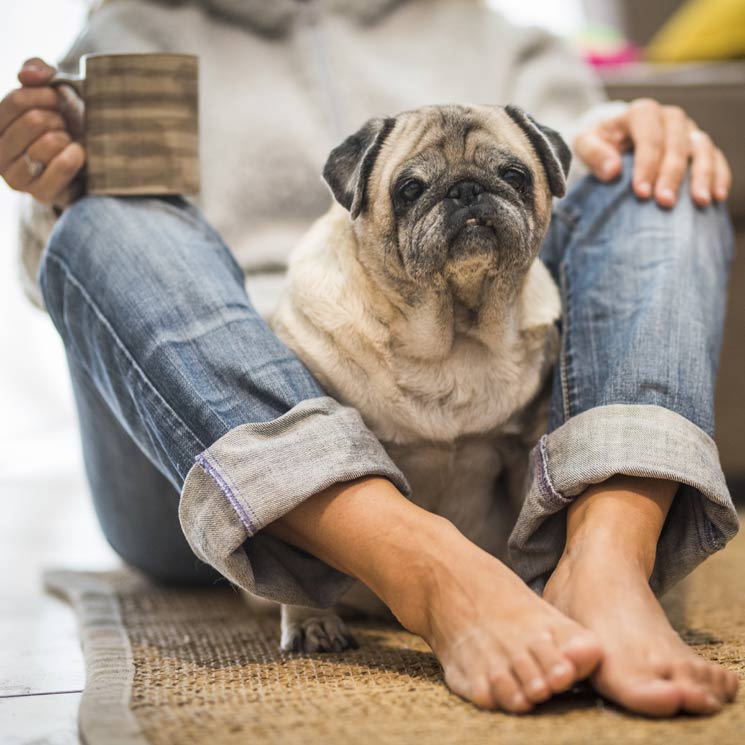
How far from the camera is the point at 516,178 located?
3.12 feet

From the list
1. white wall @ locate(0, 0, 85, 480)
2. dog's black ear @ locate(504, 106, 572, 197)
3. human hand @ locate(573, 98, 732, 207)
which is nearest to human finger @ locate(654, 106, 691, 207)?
human hand @ locate(573, 98, 732, 207)

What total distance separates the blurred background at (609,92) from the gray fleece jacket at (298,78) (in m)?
0.16

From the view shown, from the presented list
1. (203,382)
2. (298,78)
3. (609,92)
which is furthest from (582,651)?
(609,92)

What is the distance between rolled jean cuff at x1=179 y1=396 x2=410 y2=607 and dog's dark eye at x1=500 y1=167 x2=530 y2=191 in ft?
0.92

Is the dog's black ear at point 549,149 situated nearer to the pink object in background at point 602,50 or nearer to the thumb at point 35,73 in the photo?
the thumb at point 35,73

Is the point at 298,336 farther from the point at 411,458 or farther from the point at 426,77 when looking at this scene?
the point at 426,77

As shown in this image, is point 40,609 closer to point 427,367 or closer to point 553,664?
point 427,367

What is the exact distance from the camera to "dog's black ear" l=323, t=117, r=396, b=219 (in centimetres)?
94

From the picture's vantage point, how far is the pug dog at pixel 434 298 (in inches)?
36.3

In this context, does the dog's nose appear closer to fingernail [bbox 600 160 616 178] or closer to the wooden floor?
fingernail [bbox 600 160 616 178]

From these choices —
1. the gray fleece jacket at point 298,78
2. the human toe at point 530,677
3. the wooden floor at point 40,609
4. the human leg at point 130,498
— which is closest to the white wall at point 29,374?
the wooden floor at point 40,609

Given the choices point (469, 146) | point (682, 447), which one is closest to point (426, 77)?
point (469, 146)

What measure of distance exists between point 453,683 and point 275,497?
20 centimetres

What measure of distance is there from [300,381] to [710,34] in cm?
133
